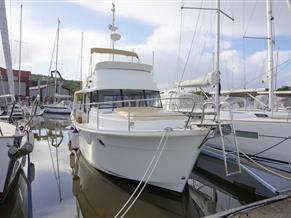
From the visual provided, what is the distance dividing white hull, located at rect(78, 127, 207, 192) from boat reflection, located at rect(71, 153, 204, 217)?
1.01 ft

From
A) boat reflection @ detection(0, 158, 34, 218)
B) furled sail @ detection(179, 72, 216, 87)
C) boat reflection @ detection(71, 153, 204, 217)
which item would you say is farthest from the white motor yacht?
boat reflection @ detection(0, 158, 34, 218)

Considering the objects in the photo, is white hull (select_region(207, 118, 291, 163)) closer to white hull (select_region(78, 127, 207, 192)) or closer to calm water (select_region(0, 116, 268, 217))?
calm water (select_region(0, 116, 268, 217))

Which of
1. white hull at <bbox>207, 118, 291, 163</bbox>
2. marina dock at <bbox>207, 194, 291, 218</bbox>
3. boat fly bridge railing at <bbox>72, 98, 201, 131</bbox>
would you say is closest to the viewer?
marina dock at <bbox>207, 194, 291, 218</bbox>

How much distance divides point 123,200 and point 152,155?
1335 millimetres

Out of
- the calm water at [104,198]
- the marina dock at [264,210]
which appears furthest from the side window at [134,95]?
the marina dock at [264,210]

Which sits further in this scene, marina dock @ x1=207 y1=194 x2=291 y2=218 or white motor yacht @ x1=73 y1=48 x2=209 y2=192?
white motor yacht @ x1=73 y1=48 x2=209 y2=192

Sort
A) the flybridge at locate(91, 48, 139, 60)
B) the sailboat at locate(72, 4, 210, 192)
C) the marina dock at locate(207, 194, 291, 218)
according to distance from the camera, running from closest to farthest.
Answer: the marina dock at locate(207, 194, 291, 218) → the sailboat at locate(72, 4, 210, 192) → the flybridge at locate(91, 48, 139, 60)

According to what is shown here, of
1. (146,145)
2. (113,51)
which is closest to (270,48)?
(113,51)

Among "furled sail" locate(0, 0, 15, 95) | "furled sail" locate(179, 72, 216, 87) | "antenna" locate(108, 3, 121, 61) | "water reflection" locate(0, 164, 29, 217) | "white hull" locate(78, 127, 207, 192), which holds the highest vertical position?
"antenna" locate(108, 3, 121, 61)

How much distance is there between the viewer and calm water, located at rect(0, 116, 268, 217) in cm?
689

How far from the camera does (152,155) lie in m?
7.03

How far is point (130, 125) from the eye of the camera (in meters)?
7.30

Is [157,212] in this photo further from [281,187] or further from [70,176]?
[70,176]

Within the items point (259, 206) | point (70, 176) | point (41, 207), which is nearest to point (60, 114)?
point (70, 176)
